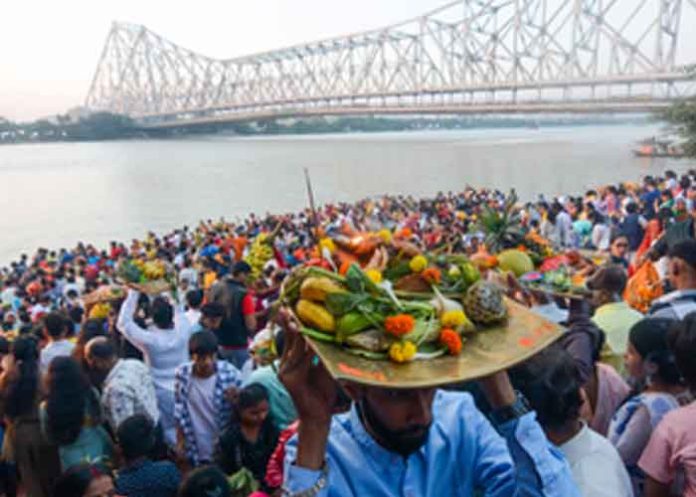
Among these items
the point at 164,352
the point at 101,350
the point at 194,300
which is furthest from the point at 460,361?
the point at 194,300

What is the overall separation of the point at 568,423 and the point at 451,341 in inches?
30.6

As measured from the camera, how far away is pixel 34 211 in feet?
100

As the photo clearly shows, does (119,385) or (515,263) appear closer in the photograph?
(515,263)

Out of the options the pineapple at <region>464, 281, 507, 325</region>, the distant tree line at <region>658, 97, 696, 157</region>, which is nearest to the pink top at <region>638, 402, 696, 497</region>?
the pineapple at <region>464, 281, 507, 325</region>

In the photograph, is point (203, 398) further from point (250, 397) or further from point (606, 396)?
point (606, 396)

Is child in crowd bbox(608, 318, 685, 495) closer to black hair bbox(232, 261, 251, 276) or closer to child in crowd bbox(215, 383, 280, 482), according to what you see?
child in crowd bbox(215, 383, 280, 482)

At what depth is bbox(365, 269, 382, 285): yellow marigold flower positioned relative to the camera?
1.37 meters

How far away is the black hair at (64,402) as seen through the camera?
258cm

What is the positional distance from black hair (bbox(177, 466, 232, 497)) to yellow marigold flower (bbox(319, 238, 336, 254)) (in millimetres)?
1053

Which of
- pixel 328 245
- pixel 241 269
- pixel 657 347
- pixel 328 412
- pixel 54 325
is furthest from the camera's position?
pixel 241 269

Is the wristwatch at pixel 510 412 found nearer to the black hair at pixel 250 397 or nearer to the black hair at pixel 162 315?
the black hair at pixel 250 397

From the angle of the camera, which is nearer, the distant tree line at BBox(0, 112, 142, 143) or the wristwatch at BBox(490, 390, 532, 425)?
the wristwatch at BBox(490, 390, 532, 425)

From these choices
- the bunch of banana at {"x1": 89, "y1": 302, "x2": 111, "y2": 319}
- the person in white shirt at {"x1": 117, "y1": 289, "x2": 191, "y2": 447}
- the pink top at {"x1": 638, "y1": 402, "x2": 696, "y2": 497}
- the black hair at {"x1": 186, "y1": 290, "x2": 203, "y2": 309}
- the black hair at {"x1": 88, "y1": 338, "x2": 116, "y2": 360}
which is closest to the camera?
the pink top at {"x1": 638, "y1": 402, "x2": 696, "y2": 497}

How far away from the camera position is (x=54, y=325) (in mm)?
3783
